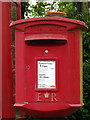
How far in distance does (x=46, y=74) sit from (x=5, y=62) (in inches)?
37.4

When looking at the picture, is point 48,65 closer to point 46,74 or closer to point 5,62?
point 46,74

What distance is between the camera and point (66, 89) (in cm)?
375

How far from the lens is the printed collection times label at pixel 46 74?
3.70m

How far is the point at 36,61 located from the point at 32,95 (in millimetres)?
451

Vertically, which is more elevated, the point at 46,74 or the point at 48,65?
the point at 48,65

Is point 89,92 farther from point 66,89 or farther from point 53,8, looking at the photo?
point 53,8

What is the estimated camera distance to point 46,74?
3.71 metres

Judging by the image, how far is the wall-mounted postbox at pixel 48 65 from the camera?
3.70m

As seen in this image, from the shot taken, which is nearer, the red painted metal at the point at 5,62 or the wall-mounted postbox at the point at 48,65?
the wall-mounted postbox at the point at 48,65

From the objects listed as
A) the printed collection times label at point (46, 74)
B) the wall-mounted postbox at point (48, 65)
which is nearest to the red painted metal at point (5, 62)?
the wall-mounted postbox at point (48, 65)

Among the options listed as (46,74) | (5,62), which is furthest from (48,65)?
(5,62)

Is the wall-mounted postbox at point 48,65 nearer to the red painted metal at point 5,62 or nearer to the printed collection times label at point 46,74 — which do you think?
the printed collection times label at point 46,74

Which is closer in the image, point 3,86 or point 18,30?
point 18,30

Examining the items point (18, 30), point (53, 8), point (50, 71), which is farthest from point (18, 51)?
point (53, 8)
